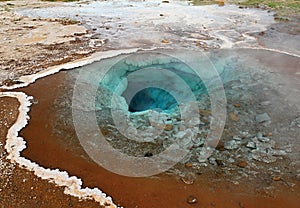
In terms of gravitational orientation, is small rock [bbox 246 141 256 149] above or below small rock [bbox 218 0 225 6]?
below

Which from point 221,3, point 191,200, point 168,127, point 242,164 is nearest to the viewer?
point 191,200

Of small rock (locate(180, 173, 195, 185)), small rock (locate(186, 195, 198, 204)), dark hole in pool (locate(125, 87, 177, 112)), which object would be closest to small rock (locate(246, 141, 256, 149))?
small rock (locate(180, 173, 195, 185))

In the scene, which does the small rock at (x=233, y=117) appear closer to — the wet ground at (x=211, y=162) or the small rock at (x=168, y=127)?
the wet ground at (x=211, y=162)

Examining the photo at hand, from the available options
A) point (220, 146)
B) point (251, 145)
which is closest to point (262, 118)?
point (251, 145)

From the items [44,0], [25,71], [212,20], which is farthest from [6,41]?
[44,0]

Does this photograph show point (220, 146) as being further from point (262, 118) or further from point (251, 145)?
point (262, 118)

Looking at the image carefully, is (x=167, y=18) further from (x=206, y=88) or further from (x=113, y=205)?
(x=113, y=205)

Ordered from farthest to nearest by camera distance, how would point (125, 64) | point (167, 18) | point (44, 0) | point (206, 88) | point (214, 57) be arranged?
point (44, 0), point (167, 18), point (214, 57), point (125, 64), point (206, 88)

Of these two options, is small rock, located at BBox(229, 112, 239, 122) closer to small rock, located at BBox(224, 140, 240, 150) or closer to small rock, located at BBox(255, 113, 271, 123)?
small rock, located at BBox(255, 113, 271, 123)
